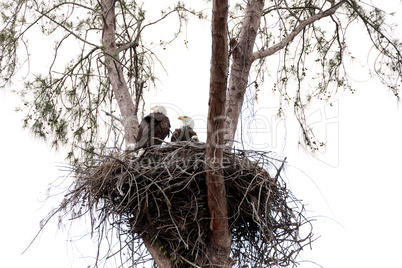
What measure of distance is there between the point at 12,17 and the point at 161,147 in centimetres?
233

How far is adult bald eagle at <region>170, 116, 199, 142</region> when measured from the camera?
17.3 feet

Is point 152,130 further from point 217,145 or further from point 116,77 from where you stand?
point 217,145

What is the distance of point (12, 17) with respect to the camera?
18.7 ft

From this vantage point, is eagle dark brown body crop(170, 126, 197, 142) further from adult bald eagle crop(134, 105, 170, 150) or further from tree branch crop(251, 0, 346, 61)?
tree branch crop(251, 0, 346, 61)

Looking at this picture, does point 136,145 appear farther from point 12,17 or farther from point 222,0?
point 12,17

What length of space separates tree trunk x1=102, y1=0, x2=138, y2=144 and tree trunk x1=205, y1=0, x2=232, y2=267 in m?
1.31

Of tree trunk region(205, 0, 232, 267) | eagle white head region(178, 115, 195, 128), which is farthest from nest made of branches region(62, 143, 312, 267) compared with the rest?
eagle white head region(178, 115, 195, 128)

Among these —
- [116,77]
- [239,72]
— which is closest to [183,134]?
[239,72]

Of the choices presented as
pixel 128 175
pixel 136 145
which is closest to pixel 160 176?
pixel 128 175

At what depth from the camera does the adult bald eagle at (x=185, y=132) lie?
5.29 metres

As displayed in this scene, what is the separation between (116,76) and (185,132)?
35.6 inches

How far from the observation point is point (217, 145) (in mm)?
4020

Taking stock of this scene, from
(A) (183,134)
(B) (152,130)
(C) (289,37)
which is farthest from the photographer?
(C) (289,37)

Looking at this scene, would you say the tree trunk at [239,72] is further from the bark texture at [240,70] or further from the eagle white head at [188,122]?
the eagle white head at [188,122]
